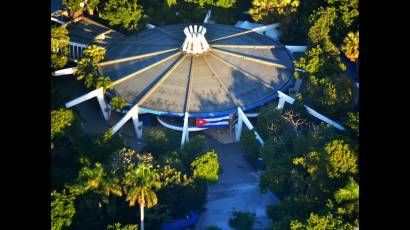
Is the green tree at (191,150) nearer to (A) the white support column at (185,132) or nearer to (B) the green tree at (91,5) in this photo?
(A) the white support column at (185,132)

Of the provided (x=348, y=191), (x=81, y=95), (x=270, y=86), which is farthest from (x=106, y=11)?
(x=348, y=191)

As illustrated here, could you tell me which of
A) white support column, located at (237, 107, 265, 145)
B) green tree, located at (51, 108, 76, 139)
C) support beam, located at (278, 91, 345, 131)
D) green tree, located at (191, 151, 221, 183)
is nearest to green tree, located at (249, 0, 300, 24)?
support beam, located at (278, 91, 345, 131)

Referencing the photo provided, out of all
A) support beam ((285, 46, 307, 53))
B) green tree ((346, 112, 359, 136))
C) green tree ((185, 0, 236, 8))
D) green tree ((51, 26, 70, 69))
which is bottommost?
green tree ((346, 112, 359, 136))

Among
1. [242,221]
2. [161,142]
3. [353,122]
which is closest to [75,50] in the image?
[161,142]

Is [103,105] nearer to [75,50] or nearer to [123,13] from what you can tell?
[75,50]

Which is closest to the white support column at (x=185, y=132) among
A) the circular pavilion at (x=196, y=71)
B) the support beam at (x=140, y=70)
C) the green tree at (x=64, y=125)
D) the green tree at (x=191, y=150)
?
the circular pavilion at (x=196, y=71)

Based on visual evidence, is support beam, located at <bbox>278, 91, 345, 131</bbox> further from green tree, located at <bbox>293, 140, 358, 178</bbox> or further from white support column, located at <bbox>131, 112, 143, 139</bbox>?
white support column, located at <bbox>131, 112, 143, 139</bbox>

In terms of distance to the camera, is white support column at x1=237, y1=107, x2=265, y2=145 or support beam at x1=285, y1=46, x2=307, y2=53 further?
support beam at x1=285, y1=46, x2=307, y2=53
